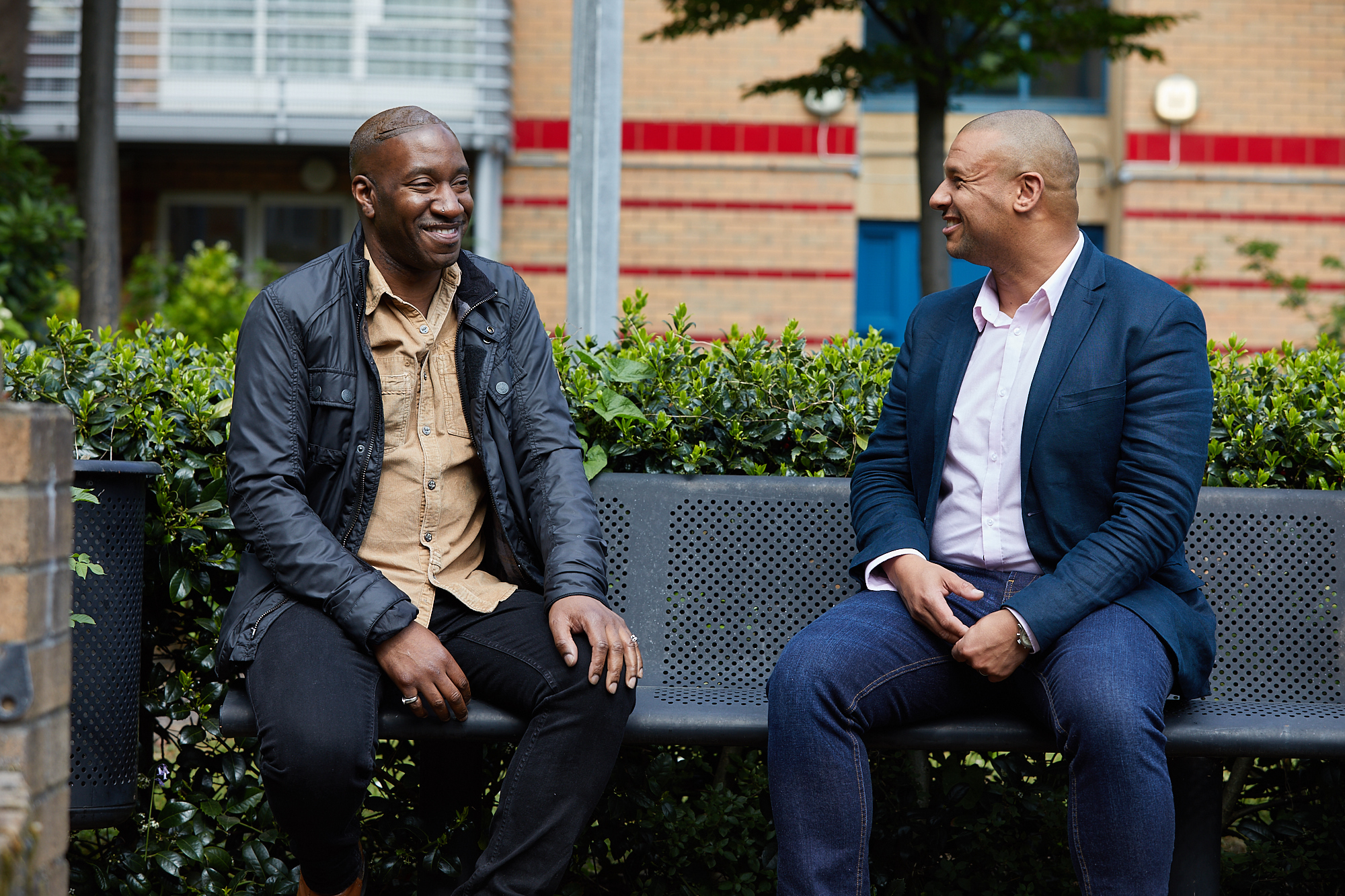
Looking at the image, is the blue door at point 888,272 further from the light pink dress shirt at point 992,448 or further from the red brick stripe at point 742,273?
the light pink dress shirt at point 992,448

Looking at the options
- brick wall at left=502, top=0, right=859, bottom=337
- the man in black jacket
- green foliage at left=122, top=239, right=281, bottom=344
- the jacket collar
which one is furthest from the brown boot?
brick wall at left=502, top=0, right=859, bottom=337

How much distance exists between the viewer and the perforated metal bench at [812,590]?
2789 mm

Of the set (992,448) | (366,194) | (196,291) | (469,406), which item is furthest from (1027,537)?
(196,291)

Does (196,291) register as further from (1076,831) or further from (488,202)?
(1076,831)

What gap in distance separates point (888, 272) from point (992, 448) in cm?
1004

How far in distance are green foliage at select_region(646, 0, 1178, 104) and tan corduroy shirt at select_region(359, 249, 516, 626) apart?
5247 mm

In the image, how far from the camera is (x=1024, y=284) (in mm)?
2840

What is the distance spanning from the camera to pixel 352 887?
2539 mm

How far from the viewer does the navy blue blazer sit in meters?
2.53

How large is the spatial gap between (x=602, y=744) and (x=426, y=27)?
10.3 meters

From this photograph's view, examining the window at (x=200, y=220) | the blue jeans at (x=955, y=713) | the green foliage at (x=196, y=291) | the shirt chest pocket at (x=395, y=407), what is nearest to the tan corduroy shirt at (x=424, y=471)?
Result: the shirt chest pocket at (x=395, y=407)

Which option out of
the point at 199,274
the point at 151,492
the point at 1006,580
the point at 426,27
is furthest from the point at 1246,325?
the point at 151,492

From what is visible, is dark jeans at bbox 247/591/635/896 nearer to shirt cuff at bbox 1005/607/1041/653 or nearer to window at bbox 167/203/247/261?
shirt cuff at bbox 1005/607/1041/653

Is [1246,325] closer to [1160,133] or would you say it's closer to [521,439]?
[1160,133]
